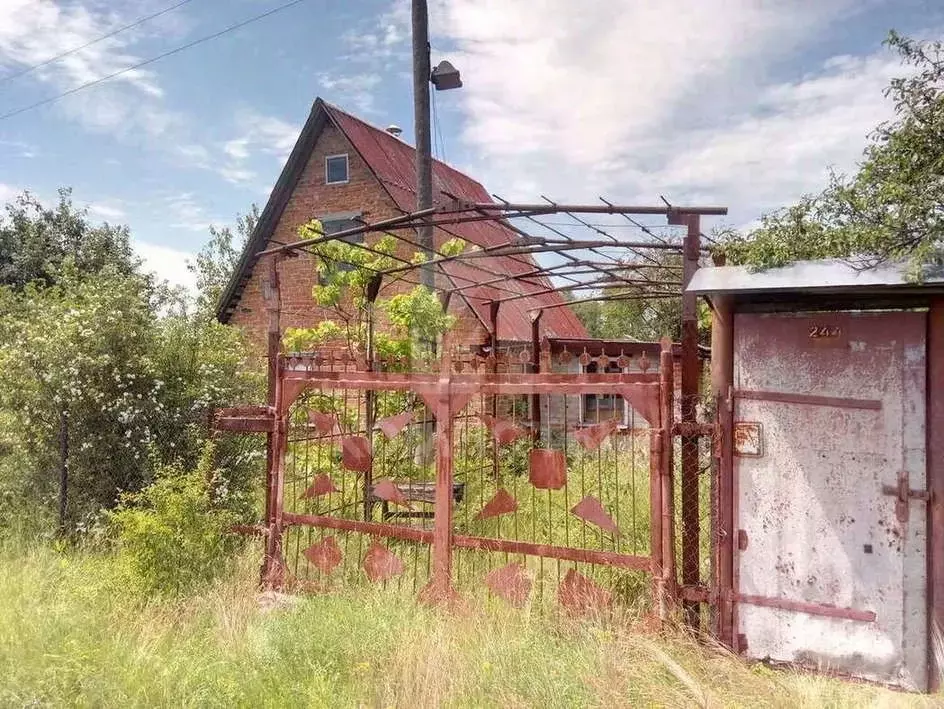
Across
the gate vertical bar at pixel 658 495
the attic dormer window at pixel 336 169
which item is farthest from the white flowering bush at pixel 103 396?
the attic dormer window at pixel 336 169

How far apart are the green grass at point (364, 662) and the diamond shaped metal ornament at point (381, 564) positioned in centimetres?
28

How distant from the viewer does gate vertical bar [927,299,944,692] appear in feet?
12.8

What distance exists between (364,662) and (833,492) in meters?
2.90

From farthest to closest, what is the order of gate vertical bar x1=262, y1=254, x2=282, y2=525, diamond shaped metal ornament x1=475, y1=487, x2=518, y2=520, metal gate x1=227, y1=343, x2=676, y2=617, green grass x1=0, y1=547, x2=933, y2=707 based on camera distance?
gate vertical bar x1=262, y1=254, x2=282, y2=525
diamond shaped metal ornament x1=475, y1=487, x2=518, y2=520
metal gate x1=227, y1=343, x2=676, y2=617
green grass x1=0, y1=547, x2=933, y2=707

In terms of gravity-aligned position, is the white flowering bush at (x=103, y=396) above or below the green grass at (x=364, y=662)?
above

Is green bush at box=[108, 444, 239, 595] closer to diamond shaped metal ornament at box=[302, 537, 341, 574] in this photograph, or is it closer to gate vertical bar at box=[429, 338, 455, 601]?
diamond shaped metal ornament at box=[302, 537, 341, 574]

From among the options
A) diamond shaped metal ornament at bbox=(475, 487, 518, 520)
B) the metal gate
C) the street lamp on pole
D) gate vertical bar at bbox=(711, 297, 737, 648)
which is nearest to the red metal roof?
the street lamp on pole

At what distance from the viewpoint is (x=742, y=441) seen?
14.4ft

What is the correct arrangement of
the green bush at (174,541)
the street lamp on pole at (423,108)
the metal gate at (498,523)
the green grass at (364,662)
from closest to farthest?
the green grass at (364,662), the metal gate at (498,523), the green bush at (174,541), the street lamp on pole at (423,108)

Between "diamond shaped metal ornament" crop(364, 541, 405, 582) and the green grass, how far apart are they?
0.92ft

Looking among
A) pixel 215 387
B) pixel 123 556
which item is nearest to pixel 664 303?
pixel 215 387

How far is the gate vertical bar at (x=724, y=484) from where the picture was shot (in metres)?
4.34

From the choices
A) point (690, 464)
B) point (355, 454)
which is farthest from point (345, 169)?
point (690, 464)

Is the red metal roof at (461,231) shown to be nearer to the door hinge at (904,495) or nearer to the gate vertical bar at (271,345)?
the gate vertical bar at (271,345)
